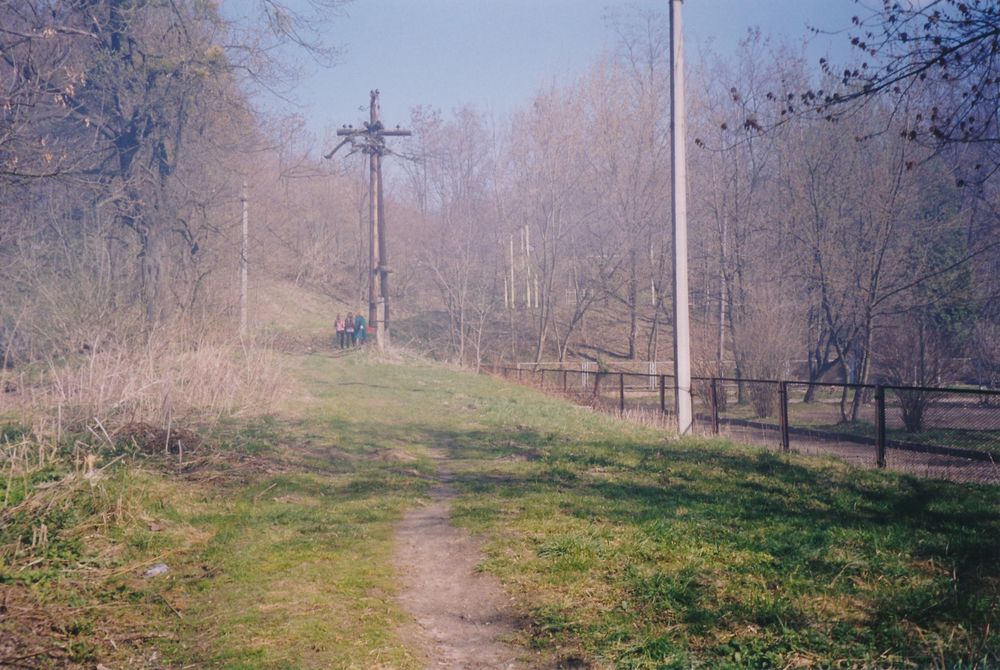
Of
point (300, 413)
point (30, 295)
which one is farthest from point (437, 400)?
point (30, 295)

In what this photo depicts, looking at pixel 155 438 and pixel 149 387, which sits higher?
pixel 149 387

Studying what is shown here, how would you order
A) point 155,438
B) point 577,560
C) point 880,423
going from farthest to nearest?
point 880,423
point 155,438
point 577,560

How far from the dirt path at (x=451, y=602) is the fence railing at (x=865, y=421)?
20.5 feet

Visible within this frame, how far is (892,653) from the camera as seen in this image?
4.14m

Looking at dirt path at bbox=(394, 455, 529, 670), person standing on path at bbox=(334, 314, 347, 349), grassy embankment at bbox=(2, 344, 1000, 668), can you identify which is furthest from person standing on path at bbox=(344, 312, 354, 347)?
dirt path at bbox=(394, 455, 529, 670)

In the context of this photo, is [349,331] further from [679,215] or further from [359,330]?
[679,215]

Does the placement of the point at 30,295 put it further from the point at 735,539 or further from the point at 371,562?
the point at 735,539

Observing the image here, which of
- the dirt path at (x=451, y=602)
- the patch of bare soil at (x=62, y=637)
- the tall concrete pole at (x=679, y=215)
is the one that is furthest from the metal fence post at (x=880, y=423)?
the patch of bare soil at (x=62, y=637)

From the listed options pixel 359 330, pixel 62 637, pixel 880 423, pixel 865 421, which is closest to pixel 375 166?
pixel 359 330

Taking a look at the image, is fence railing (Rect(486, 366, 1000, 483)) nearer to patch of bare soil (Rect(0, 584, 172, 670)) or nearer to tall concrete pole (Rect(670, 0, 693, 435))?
tall concrete pole (Rect(670, 0, 693, 435))

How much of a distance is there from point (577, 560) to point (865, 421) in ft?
66.1

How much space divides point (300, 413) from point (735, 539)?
10.5 metres

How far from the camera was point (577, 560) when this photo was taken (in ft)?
18.9

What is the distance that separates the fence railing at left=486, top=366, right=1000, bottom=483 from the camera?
40.2ft
